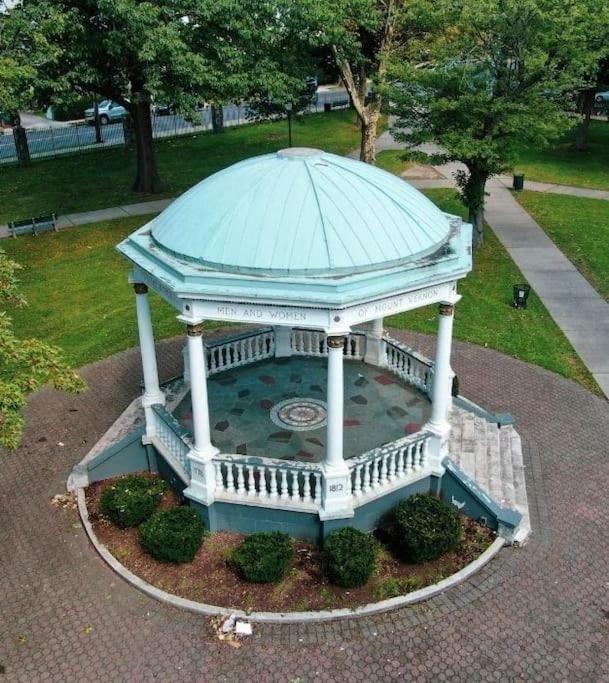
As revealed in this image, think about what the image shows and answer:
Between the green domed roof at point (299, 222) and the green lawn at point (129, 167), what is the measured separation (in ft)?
79.0

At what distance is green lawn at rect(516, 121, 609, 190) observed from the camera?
39522mm

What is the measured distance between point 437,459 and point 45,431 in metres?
9.41

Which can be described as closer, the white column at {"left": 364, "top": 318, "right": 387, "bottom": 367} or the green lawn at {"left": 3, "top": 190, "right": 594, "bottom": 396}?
the white column at {"left": 364, "top": 318, "right": 387, "bottom": 367}

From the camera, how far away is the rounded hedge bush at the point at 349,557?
1145 cm

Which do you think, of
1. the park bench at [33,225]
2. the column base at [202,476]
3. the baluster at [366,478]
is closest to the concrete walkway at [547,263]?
the park bench at [33,225]

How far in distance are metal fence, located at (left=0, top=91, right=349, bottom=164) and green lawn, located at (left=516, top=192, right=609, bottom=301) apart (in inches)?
651

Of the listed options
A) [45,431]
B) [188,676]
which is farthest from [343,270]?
[45,431]

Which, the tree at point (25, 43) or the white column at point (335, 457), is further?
the tree at point (25, 43)

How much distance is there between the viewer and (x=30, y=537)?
13219 mm

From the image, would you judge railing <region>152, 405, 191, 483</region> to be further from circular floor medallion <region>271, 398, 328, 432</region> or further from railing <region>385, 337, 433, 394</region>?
railing <region>385, 337, 433, 394</region>

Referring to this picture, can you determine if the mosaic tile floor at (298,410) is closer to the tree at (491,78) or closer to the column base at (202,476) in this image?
the column base at (202,476)

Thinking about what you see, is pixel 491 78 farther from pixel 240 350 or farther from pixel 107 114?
pixel 107 114

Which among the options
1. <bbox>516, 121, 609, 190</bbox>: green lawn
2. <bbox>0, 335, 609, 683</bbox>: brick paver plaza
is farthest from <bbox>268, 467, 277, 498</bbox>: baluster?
<bbox>516, 121, 609, 190</bbox>: green lawn

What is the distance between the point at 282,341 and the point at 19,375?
25.1ft
